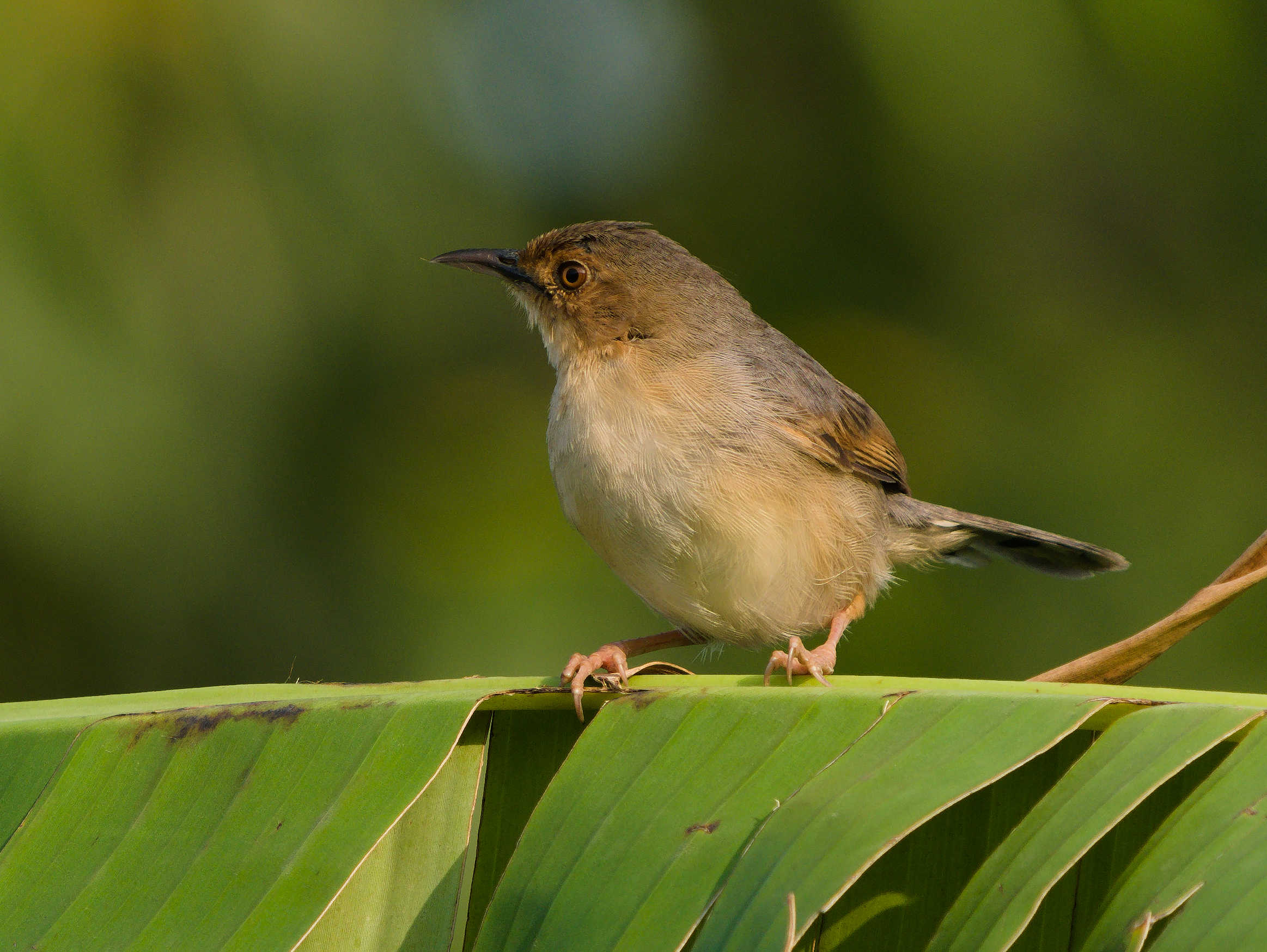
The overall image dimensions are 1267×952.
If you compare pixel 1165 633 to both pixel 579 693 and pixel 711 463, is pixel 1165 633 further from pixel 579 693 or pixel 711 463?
pixel 711 463

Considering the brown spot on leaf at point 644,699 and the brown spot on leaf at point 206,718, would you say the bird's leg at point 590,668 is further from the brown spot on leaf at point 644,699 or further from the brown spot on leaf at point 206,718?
the brown spot on leaf at point 206,718

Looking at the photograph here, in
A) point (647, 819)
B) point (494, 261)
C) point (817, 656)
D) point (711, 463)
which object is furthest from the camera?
point (494, 261)

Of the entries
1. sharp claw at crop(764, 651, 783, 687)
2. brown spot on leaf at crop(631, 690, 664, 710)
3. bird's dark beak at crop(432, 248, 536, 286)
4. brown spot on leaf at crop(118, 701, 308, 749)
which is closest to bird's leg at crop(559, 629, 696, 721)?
brown spot on leaf at crop(631, 690, 664, 710)

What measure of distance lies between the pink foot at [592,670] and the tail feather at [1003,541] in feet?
5.81

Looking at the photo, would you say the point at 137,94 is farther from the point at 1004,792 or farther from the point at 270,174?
the point at 1004,792

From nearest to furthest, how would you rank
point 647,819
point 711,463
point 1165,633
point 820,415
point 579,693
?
point 647,819 < point 1165,633 < point 579,693 < point 711,463 < point 820,415

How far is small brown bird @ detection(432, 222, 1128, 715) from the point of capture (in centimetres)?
341

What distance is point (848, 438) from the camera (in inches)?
163

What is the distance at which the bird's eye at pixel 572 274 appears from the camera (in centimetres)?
412

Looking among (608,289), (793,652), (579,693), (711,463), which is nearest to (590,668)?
(579,693)

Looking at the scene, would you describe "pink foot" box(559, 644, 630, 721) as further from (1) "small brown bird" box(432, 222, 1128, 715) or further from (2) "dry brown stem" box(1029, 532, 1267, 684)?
(2) "dry brown stem" box(1029, 532, 1267, 684)

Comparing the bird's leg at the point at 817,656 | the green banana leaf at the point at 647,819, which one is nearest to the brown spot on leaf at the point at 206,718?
the green banana leaf at the point at 647,819

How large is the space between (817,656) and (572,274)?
1604 mm

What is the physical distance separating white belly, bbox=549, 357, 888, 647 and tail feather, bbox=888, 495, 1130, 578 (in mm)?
614
